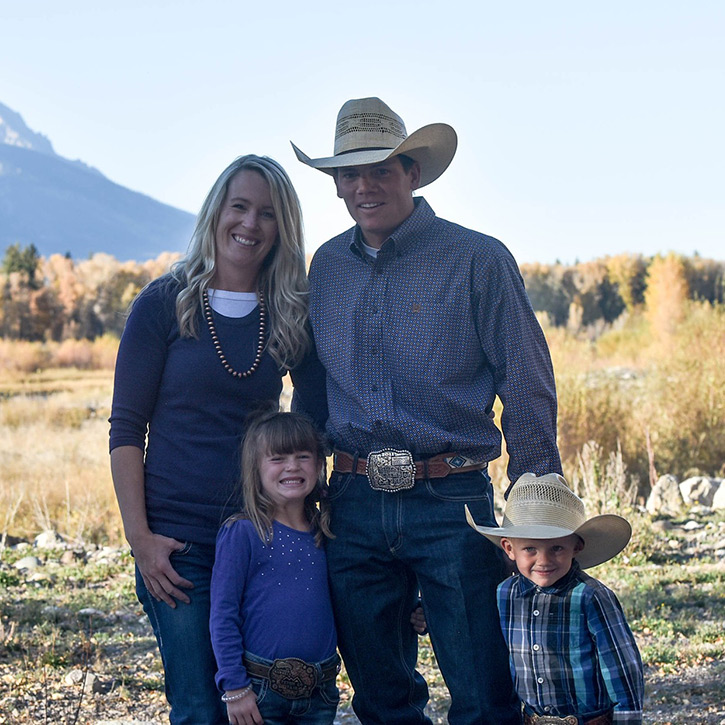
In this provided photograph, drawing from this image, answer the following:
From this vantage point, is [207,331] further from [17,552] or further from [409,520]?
[17,552]

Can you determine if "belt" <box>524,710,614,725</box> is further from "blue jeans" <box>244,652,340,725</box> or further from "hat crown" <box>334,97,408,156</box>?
"hat crown" <box>334,97,408,156</box>

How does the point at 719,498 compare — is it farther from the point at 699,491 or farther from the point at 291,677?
the point at 291,677

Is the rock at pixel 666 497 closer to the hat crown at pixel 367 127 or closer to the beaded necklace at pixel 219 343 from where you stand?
the hat crown at pixel 367 127

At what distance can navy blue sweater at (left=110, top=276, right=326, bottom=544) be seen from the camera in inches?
129

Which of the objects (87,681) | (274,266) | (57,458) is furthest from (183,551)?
(57,458)

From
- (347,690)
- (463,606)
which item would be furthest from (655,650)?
(463,606)

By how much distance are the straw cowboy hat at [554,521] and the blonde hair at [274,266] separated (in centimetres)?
91

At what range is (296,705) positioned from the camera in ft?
10.5

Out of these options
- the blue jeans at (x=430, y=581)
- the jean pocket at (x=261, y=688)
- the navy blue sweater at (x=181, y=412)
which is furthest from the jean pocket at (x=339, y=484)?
the jean pocket at (x=261, y=688)

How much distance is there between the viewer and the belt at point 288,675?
316cm

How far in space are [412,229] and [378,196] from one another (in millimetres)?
169

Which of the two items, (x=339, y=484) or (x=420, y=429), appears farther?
(x=339, y=484)

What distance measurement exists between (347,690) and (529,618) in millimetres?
2660

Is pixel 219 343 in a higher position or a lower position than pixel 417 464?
higher
